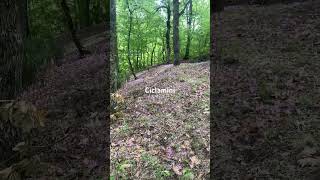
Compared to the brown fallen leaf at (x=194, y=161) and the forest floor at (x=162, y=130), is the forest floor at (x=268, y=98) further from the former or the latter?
the forest floor at (x=162, y=130)

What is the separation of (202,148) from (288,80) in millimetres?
3472

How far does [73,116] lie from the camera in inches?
337

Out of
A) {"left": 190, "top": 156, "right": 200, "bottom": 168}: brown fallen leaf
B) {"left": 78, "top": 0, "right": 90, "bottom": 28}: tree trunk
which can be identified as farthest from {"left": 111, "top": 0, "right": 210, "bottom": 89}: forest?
{"left": 78, "top": 0, "right": 90, "bottom": 28}: tree trunk

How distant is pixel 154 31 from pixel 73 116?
107 inches

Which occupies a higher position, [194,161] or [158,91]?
[158,91]

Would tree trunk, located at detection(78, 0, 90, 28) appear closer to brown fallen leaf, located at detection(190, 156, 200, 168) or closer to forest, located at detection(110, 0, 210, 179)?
forest, located at detection(110, 0, 210, 179)

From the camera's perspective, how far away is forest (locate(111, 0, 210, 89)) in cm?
653

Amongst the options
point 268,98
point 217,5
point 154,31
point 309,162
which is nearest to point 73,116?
point 154,31

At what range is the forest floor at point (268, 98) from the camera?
23.2 ft

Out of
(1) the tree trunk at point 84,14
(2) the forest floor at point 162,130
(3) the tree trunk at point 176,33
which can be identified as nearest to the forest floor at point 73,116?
(2) the forest floor at point 162,130

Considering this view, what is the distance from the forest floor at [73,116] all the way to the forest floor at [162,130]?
58 centimetres

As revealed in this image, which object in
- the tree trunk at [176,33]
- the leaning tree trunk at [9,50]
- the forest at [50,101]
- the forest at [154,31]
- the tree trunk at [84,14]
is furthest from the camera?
the tree trunk at [84,14]

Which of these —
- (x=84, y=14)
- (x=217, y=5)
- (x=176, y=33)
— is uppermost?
(x=217, y=5)

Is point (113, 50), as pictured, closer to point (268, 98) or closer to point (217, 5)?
point (268, 98)
